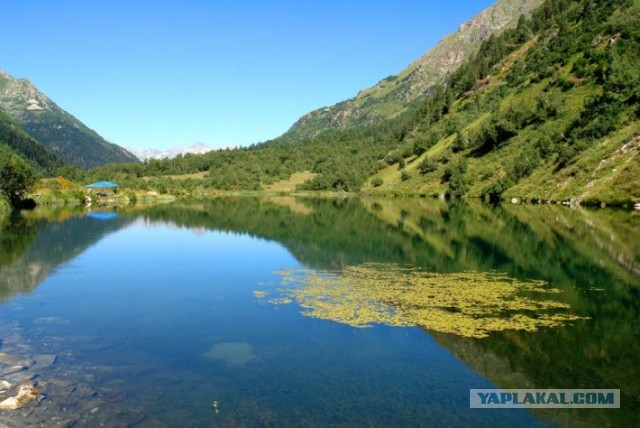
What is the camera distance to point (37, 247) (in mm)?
40844

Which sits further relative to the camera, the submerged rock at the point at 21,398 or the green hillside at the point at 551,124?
the green hillside at the point at 551,124

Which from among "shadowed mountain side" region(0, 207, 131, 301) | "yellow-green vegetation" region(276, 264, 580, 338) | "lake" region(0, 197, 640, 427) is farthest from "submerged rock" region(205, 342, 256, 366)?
"shadowed mountain side" region(0, 207, 131, 301)

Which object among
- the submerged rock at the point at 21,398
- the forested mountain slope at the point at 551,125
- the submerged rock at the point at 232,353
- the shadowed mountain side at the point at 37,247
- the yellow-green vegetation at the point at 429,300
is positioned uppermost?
the forested mountain slope at the point at 551,125

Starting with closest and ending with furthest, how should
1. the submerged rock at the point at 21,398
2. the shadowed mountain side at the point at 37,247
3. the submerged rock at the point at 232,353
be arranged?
the submerged rock at the point at 21,398 < the submerged rock at the point at 232,353 < the shadowed mountain side at the point at 37,247

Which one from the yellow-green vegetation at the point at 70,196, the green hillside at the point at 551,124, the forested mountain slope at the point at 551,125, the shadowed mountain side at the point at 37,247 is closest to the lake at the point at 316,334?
the shadowed mountain side at the point at 37,247

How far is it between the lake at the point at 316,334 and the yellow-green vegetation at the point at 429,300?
0.12 m

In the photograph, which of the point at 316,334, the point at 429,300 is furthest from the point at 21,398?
the point at 429,300

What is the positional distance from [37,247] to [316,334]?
33.3 metres

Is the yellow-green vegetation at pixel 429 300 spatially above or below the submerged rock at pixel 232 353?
above

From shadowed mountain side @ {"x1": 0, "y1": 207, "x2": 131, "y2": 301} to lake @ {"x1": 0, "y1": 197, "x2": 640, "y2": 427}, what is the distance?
0.32 m

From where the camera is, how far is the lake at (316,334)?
474 inches

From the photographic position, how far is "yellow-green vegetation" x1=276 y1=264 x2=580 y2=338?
1933cm

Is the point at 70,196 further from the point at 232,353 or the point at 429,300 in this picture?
the point at 232,353

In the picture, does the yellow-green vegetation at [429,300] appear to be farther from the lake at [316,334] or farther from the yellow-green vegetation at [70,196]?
the yellow-green vegetation at [70,196]
